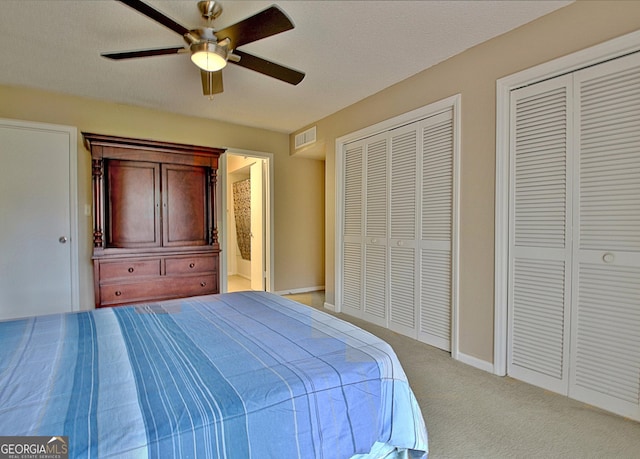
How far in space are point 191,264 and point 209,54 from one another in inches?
92.6

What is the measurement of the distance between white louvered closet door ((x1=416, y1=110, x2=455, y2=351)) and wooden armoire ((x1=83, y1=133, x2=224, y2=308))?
2.30 m

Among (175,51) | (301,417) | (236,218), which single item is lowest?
(301,417)

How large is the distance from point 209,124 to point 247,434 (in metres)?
4.13

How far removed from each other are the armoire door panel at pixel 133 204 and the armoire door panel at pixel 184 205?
0.09m

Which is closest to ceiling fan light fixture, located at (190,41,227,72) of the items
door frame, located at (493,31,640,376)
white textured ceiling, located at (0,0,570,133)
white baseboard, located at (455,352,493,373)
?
white textured ceiling, located at (0,0,570,133)

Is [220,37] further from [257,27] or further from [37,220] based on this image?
[37,220]

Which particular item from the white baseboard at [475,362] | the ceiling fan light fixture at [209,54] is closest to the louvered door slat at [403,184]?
the white baseboard at [475,362]

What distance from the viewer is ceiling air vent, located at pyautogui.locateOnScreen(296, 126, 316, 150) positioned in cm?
441

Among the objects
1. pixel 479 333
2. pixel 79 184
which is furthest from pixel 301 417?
pixel 79 184

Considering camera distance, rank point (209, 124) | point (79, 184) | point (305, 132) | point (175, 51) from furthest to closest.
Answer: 1. point (305, 132)
2. point (209, 124)
3. point (79, 184)
4. point (175, 51)

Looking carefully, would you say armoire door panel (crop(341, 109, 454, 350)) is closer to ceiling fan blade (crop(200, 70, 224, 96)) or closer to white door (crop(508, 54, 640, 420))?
white door (crop(508, 54, 640, 420))

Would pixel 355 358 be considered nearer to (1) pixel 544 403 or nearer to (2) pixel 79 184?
(1) pixel 544 403

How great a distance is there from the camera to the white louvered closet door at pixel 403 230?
3.04 meters

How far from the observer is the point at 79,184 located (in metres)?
3.49
